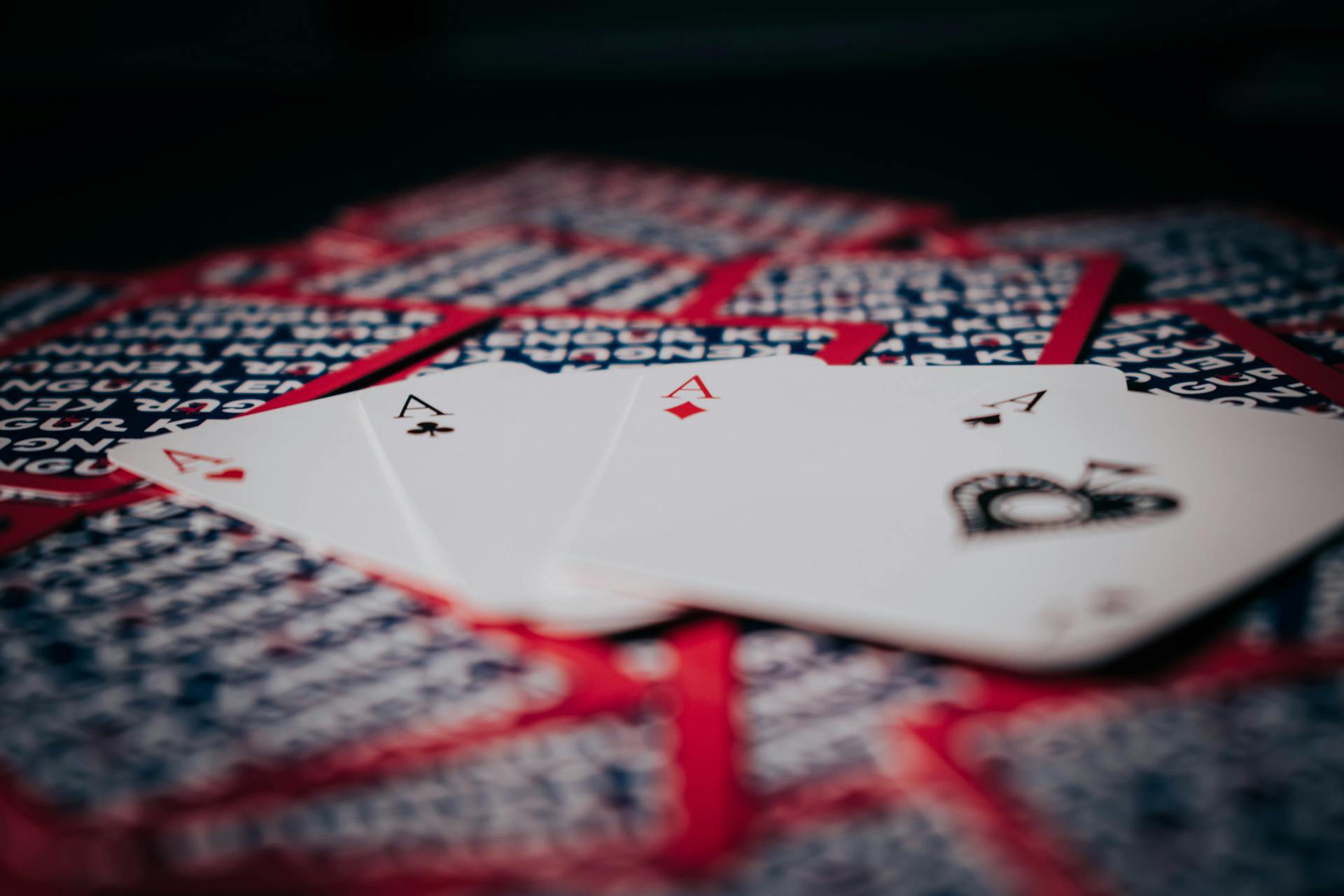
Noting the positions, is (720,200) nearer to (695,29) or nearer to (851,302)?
(851,302)

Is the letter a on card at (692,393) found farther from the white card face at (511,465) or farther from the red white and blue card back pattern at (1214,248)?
the red white and blue card back pattern at (1214,248)

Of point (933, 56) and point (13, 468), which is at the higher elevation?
point (933, 56)

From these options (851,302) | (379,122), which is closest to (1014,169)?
(851,302)

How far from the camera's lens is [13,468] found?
91 centimetres

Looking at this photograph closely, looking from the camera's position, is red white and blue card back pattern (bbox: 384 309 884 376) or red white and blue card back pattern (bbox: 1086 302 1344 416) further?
red white and blue card back pattern (bbox: 384 309 884 376)

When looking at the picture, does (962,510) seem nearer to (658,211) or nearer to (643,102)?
(658,211)

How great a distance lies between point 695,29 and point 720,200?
7.85 feet

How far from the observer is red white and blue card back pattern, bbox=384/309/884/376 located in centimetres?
113

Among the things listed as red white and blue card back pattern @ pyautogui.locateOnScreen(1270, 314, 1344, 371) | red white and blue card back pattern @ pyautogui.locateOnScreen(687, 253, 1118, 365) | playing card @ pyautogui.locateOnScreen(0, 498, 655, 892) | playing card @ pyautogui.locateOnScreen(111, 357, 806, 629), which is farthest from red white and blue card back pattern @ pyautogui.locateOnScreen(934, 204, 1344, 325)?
playing card @ pyautogui.locateOnScreen(0, 498, 655, 892)

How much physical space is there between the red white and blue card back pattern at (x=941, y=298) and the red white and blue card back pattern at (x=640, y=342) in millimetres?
46

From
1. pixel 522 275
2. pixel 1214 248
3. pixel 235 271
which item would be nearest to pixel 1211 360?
pixel 1214 248

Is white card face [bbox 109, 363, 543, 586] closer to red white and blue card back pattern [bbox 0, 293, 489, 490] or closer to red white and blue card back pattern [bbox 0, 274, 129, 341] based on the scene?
red white and blue card back pattern [bbox 0, 293, 489, 490]

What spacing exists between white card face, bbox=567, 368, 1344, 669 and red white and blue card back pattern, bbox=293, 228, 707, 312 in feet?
1.50

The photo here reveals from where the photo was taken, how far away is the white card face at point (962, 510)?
0.63 meters
